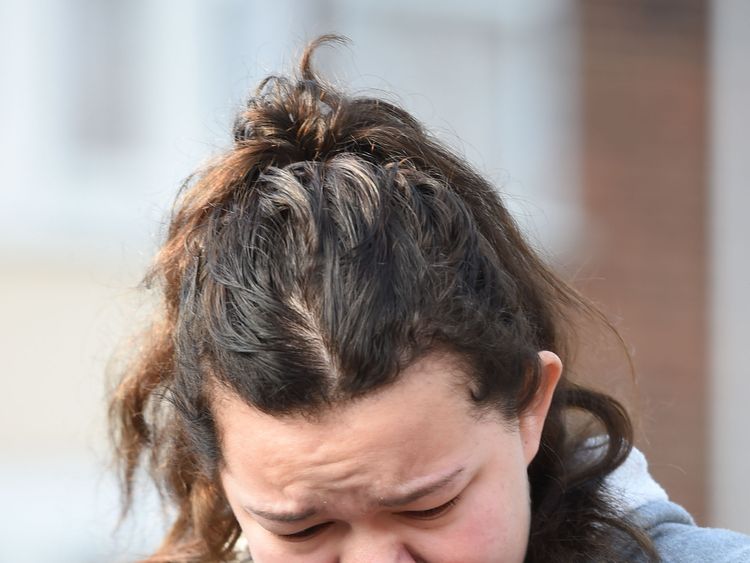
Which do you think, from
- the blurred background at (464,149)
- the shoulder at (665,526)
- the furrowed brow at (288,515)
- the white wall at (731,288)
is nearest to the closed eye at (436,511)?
the furrowed brow at (288,515)

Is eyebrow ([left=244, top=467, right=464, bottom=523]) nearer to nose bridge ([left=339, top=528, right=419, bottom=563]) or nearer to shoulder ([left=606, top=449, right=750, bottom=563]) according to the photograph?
nose bridge ([left=339, top=528, right=419, bottom=563])

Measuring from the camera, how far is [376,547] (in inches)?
80.4

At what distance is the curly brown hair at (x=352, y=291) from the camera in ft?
6.49

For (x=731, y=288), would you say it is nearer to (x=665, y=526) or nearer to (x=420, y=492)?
(x=665, y=526)

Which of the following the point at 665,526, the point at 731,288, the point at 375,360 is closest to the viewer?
the point at 375,360

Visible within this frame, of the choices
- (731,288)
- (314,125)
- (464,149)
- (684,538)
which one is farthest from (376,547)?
(731,288)

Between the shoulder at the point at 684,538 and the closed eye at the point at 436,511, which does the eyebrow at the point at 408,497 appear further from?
the shoulder at the point at 684,538

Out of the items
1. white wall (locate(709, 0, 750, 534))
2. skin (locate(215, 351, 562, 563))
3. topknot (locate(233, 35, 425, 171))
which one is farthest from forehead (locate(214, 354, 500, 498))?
white wall (locate(709, 0, 750, 534))

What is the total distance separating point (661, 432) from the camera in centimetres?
659

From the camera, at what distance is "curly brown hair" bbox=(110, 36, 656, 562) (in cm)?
198

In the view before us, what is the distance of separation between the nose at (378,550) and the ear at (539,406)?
0.91ft

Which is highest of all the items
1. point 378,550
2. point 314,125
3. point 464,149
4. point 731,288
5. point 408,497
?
point 314,125

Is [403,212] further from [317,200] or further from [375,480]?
[375,480]

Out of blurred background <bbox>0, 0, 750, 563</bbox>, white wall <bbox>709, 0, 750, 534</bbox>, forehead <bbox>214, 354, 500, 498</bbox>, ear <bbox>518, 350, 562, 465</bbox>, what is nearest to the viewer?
forehead <bbox>214, 354, 500, 498</bbox>
